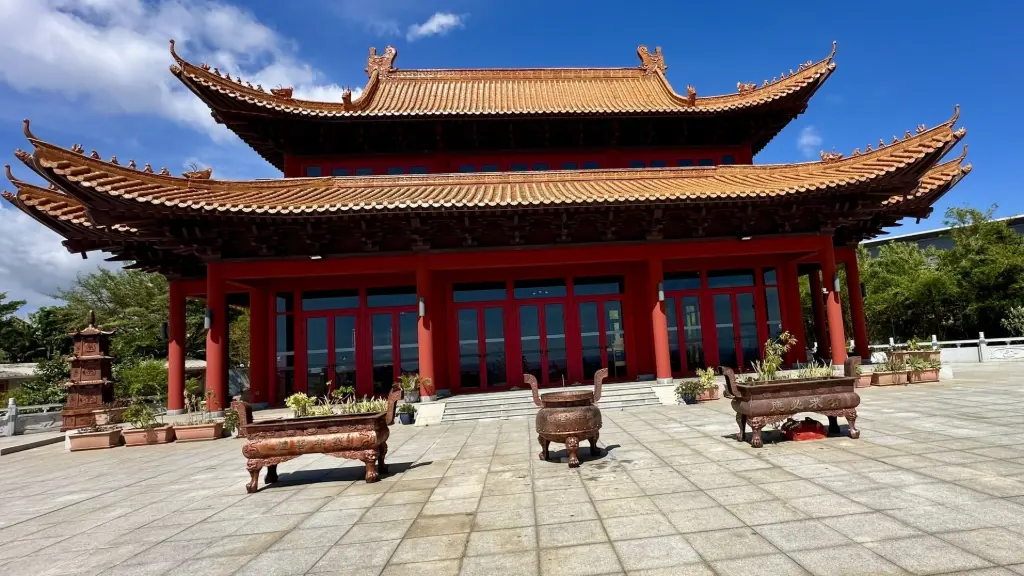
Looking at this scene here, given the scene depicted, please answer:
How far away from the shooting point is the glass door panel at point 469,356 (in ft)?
42.5

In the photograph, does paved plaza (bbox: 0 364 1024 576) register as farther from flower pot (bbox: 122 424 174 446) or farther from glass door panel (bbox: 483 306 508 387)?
glass door panel (bbox: 483 306 508 387)

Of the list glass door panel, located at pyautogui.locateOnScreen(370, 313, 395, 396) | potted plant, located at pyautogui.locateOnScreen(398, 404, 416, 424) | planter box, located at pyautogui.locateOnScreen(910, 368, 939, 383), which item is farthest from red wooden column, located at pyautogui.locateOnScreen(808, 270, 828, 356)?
glass door panel, located at pyautogui.locateOnScreen(370, 313, 395, 396)

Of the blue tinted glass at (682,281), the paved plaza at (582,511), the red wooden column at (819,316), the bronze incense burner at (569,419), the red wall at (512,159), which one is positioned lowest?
the paved plaza at (582,511)

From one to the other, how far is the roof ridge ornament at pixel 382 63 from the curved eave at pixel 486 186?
5882mm

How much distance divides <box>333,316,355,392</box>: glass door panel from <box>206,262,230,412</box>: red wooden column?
2.65m

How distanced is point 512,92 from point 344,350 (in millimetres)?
9384

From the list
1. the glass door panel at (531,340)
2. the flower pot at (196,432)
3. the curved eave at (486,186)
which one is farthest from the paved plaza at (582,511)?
the glass door panel at (531,340)

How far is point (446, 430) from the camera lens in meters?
9.23

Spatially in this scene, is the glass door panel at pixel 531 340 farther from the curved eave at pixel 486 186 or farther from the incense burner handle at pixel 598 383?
the incense burner handle at pixel 598 383

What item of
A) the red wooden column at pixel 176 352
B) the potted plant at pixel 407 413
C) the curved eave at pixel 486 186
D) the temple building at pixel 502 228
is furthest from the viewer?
the red wooden column at pixel 176 352

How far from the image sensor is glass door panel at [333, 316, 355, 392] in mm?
12945

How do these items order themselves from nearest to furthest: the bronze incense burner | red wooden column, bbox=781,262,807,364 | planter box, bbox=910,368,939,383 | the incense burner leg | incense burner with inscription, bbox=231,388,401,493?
incense burner with inscription, bbox=231,388,401,493 < the incense burner leg < the bronze incense burner < planter box, bbox=910,368,939,383 < red wooden column, bbox=781,262,807,364

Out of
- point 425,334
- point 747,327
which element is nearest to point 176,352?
point 425,334

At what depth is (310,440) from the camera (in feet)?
17.9
